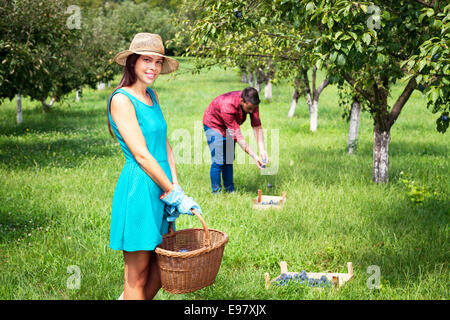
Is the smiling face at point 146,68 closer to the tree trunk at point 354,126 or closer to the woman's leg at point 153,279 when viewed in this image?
the woman's leg at point 153,279

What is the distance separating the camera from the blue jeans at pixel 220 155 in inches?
277

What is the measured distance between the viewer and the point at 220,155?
6988 mm

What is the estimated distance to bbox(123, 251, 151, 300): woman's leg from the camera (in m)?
3.13

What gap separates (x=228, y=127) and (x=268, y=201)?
47.2 inches

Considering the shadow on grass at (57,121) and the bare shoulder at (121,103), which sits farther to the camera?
the shadow on grass at (57,121)

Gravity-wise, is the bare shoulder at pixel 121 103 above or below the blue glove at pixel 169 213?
above

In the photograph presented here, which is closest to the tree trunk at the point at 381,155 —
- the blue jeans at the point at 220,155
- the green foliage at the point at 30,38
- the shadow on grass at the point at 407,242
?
the shadow on grass at the point at 407,242

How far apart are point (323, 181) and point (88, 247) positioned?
14.0 ft

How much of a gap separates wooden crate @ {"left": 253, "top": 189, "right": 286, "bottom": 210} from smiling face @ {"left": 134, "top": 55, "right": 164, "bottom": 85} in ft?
12.0

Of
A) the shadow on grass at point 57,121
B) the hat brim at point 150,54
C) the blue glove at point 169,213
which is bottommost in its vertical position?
the blue glove at point 169,213

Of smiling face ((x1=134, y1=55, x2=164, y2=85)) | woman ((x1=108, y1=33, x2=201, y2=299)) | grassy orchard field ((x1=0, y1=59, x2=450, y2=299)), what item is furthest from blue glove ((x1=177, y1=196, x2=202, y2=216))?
grassy orchard field ((x1=0, y1=59, x2=450, y2=299))
